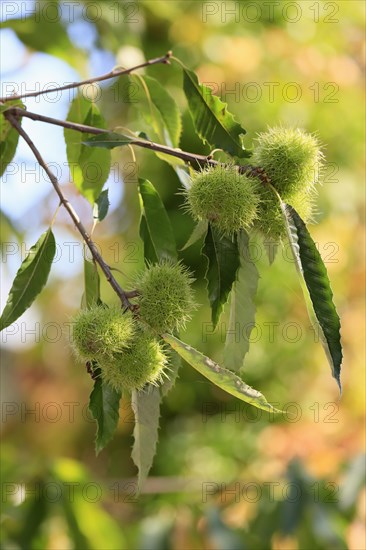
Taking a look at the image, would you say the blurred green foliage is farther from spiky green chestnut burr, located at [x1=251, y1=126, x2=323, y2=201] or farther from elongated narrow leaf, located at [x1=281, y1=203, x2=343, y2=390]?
elongated narrow leaf, located at [x1=281, y1=203, x2=343, y2=390]

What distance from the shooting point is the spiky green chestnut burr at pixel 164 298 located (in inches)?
35.4

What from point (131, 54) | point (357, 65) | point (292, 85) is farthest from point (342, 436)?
point (131, 54)

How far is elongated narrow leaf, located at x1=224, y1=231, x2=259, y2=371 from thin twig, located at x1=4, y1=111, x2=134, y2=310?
184mm

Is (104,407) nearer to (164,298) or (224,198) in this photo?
(164,298)

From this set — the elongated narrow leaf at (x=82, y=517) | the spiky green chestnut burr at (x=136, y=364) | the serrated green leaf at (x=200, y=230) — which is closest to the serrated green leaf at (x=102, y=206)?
the serrated green leaf at (x=200, y=230)

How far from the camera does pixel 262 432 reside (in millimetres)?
3859

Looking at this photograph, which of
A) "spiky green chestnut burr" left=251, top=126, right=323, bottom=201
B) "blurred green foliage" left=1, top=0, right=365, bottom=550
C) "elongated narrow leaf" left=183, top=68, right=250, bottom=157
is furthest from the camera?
"blurred green foliage" left=1, top=0, right=365, bottom=550

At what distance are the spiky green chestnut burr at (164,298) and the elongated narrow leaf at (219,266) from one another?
58 mm

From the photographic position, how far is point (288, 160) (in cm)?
96

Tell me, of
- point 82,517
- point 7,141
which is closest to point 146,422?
point 7,141

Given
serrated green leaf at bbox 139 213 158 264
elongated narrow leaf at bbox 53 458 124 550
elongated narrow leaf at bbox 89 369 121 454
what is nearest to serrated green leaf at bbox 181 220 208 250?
serrated green leaf at bbox 139 213 158 264

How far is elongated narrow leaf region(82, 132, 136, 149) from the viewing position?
105 centimetres

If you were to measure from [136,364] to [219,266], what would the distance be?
20 centimetres

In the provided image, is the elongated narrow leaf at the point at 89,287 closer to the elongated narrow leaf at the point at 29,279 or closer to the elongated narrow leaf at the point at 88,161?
the elongated narrow leaf at the point at 29,279
